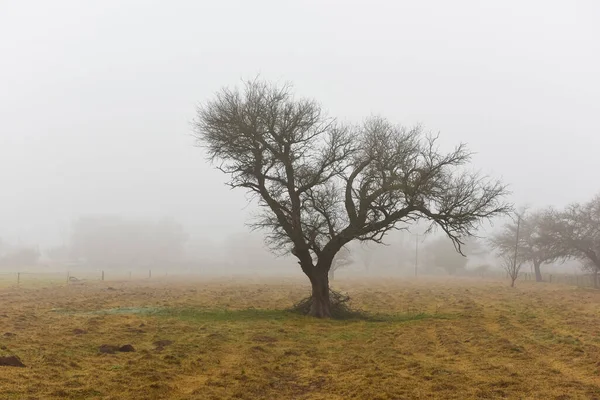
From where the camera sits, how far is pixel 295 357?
1479cm

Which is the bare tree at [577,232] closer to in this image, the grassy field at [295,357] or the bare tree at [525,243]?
the bare tree at [525,243]

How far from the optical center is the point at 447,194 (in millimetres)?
23406

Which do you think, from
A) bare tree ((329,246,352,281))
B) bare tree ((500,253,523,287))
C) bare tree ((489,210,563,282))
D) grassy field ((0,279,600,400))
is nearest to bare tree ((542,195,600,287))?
bare tree ((500,253,523,287))

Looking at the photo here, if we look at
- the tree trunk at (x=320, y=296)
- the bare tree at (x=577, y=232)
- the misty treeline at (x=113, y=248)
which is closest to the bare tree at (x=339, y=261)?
the bare tree at (x=577, y=232)

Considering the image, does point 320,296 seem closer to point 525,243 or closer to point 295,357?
point 295,357

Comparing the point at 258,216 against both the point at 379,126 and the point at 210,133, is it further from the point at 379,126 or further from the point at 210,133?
the point at 379,126

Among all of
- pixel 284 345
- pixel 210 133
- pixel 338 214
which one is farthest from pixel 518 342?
pixel 210 133

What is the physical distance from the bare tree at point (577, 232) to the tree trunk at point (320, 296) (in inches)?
1739

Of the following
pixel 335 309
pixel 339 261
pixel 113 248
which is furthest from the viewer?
pixel 113 248

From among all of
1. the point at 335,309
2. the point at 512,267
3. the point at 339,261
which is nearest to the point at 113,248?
the point at 339,261

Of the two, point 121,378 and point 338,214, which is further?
point 338,214

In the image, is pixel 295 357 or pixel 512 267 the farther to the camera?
pixel 512 267

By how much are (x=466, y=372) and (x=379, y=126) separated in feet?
51.9

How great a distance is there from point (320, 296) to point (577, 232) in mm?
45126
